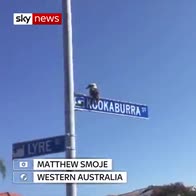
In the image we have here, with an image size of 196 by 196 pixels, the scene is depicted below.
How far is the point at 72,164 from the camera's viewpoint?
1043 cm

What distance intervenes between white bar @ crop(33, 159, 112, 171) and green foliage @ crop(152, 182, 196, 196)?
51157mm

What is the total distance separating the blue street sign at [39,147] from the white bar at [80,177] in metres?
0.48

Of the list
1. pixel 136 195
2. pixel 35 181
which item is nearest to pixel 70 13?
pixel 35 181

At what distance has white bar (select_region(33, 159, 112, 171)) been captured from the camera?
34.3 ft

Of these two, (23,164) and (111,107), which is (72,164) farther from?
(111,107)

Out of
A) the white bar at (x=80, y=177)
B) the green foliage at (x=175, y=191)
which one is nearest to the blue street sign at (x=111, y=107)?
the white bar at (x=80, y=177)

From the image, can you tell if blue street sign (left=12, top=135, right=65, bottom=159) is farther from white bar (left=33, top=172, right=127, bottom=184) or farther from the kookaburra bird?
the kookaburra bird

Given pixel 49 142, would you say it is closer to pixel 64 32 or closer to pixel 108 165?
pixel 108 165

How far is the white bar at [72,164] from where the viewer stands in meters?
10.5

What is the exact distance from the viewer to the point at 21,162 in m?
10.9

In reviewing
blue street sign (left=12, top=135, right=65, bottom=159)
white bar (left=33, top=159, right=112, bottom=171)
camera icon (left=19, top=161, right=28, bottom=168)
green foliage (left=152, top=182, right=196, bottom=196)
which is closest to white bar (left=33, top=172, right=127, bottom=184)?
Answer: white bar (left=33, top=159, right=112, bottom=171)

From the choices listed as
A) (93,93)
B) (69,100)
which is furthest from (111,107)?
(69,100)

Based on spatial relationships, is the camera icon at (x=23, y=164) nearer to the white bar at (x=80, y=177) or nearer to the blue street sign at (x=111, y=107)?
the white bar at (x=80, y=177)

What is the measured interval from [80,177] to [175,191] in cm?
5329
